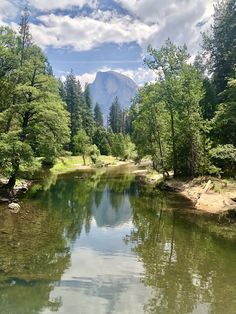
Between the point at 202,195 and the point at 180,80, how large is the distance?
1700 centimetres

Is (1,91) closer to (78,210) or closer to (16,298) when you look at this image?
(78,210)

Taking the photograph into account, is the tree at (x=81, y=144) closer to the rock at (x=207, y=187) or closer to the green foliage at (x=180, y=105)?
the green foliage at (x=180, y=105)

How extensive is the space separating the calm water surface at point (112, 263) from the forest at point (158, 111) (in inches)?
286

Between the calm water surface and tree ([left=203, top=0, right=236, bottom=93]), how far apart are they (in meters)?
31.2

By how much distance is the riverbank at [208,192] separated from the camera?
99.7 ft

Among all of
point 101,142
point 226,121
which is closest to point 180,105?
point 226,121

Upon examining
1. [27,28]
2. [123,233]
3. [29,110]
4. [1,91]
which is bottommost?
[123,233]

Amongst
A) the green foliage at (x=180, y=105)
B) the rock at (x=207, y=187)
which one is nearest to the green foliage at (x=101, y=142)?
the green foliage at (x=180, y=105)

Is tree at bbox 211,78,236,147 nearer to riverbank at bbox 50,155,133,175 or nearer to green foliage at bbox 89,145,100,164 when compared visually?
riverbank at bbox 50,155,133,175

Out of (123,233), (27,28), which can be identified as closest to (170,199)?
(123,233)

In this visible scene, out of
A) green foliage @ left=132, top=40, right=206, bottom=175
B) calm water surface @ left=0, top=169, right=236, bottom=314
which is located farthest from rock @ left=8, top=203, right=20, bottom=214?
green foliage @ left=132, top=40, right=206, bottom=175

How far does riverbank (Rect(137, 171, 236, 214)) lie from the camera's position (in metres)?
30.4

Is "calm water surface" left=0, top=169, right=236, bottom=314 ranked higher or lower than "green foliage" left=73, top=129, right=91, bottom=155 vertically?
lower

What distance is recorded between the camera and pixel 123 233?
23.6m
